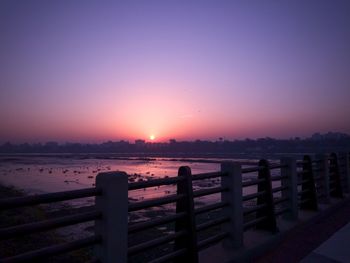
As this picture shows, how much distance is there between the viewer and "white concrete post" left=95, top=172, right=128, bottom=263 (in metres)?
3.88

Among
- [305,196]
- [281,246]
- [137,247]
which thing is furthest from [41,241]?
[137,247]

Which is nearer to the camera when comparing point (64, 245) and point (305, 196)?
point (64, 245)

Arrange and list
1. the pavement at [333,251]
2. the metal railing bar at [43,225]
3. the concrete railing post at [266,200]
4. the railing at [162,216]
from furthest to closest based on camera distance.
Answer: the concrete railing post at [266,200], the pavement at [333,251], the railing at [162,216], the metal railing bar at [43,225]

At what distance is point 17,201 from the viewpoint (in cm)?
319

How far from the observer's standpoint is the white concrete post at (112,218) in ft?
12.7

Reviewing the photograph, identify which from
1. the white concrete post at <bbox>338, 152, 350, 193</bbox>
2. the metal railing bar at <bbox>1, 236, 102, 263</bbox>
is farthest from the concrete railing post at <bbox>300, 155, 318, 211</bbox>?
the metal railing bar at <bbox>1, 236, 102, 263</bbox>

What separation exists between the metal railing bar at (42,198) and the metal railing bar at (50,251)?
0.38 meters

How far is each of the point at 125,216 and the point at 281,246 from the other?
3.87 m

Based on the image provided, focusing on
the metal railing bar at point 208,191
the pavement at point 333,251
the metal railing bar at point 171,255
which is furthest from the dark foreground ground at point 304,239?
the metal railing bar at point 171,255

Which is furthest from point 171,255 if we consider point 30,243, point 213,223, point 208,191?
point 30,243

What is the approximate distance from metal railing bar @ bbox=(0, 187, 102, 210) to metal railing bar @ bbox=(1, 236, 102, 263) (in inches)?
15.1

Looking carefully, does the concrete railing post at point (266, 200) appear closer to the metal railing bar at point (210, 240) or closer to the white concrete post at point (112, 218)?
the metal railing bar at point (210, 240)

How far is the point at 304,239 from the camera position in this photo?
739cm

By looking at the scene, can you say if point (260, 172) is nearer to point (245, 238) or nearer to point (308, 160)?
point (245, 238)
